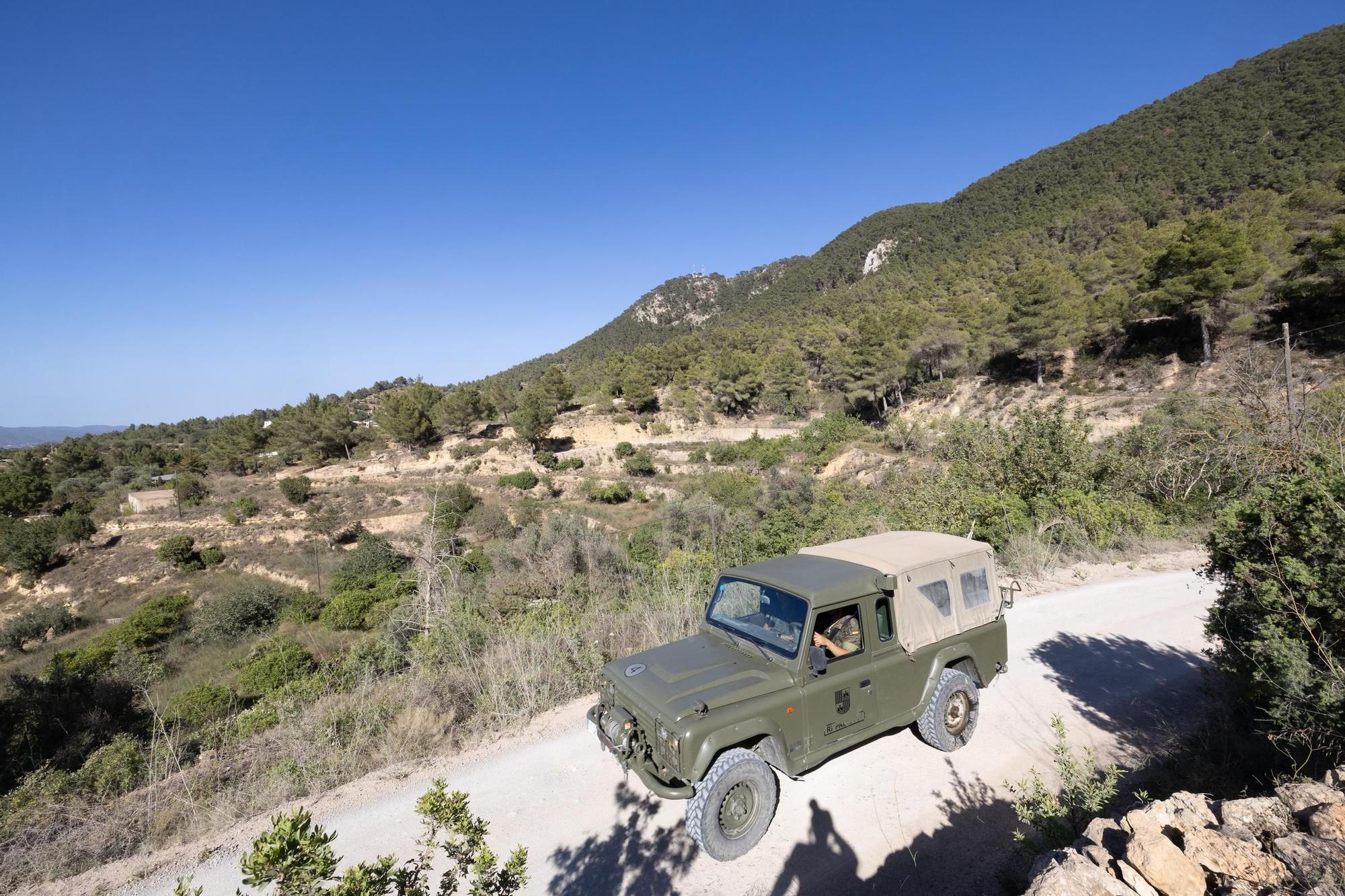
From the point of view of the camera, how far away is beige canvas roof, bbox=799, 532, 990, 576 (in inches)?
182

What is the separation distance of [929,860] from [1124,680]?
4.06 m

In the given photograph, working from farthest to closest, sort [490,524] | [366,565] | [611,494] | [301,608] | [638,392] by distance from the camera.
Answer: [638,392]
[611,494]
[490,524]
[366,565]
[301,608]

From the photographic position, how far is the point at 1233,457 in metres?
11.9

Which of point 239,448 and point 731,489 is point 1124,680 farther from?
point 239,448

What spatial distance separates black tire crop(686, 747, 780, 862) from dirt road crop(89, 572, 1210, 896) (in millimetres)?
133

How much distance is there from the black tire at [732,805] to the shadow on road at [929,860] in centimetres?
33

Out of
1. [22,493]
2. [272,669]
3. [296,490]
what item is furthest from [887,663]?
[22,493]

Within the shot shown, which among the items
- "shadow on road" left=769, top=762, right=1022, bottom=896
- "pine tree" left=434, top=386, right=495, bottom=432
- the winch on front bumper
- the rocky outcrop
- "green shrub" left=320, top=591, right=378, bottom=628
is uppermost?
"pine tree" left=434, top=386, right=495, bottom=432

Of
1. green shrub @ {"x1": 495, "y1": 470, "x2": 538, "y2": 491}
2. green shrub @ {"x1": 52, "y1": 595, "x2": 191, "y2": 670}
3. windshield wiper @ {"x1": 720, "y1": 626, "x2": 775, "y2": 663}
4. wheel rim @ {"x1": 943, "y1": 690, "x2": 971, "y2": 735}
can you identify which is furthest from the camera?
green shrub @ {"x1": 495, "y1": 470, "x2": 538, "y2": 491}

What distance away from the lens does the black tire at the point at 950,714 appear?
15.4ft

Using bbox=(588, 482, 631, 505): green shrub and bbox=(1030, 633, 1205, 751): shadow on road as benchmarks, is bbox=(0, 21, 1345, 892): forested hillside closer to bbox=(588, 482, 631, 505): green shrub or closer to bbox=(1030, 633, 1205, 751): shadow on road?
bbox=(588, 482, 631, 505): green shrub

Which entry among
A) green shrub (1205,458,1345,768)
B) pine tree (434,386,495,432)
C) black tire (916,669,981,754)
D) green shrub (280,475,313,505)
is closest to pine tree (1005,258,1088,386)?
green shrub (1205,458,1345,768)

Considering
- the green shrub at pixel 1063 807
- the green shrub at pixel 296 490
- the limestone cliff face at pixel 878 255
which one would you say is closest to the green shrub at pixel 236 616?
the green shrub at pixel 296 490

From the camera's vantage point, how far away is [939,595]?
478cm
